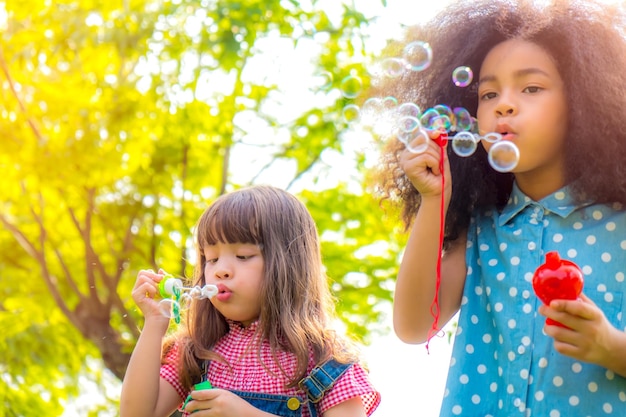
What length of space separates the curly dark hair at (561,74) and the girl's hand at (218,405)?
645 mm

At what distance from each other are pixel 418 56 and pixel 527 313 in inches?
29.5

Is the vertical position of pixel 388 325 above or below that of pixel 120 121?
below

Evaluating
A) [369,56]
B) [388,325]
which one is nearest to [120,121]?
[369,56]

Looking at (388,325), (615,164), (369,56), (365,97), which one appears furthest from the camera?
(388,325)

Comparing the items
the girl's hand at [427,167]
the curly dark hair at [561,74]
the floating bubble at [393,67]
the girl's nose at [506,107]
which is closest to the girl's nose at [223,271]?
the curly dark hair at [561,74]

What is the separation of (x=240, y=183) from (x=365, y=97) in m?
4.01

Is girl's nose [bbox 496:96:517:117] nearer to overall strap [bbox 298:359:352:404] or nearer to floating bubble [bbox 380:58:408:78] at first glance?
floating bubble [bbox 380:58:408:78]

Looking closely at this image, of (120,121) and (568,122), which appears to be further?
(120,121)

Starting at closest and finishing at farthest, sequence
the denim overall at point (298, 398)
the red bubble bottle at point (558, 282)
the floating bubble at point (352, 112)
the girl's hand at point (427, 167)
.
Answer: the red bubble bottle at point (558, 282), the girl's hand at point (427, 167), the denim overall at point (298, 398), the floating bubble at point (352, 112)

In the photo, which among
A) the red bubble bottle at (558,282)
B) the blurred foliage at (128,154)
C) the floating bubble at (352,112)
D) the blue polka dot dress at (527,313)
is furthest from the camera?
the blurred foliage at (128,154)

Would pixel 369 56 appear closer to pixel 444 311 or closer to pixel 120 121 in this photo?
pixel 120 121

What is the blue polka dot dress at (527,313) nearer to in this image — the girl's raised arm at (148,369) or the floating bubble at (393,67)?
the floating bubble at (393,67)

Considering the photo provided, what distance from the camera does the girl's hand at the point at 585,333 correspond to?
1.74 m

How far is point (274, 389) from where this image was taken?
235 centimetres
